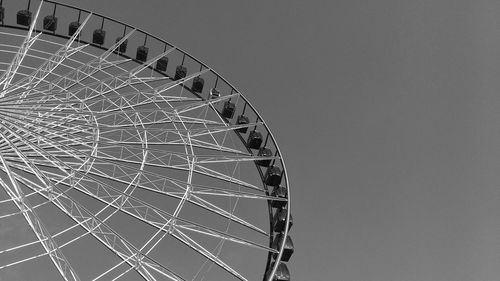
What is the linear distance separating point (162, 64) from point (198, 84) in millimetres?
2258

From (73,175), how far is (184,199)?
4161 mm

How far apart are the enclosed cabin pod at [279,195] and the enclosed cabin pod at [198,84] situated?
880 centimetres

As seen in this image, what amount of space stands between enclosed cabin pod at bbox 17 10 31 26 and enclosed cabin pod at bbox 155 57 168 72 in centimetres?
708

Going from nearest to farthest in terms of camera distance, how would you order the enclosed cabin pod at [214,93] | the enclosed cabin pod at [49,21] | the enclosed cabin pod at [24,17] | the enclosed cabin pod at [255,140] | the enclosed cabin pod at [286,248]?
1. the enclosed cabin pod at [286,248]
2. the enclosed cabin pod at [255,140]
3. the enclosed cabin pod at [24,17]
4. the enclosed cabin pod at [214,93]
5. the enclosed cabin pod at [49,21]

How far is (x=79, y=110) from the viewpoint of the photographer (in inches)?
949

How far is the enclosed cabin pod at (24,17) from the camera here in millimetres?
31719

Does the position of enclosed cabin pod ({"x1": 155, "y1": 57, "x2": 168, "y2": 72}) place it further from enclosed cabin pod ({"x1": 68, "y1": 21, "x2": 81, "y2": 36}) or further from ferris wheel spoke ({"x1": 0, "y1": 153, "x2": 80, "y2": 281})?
ferris wheel spoke ({"x1": 0, "y1": 153, "x2": 80, "y2": 281})

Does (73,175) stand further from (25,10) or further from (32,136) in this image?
(25,10)

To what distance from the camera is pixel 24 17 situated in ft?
104

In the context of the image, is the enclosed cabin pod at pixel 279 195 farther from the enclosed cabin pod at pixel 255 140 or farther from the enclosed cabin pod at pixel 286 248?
the enclosed cabin pod at pixel 255 140

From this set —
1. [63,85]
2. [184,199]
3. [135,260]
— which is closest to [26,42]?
[63,85]

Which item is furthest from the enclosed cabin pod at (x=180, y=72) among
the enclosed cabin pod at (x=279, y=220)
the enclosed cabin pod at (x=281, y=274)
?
the enclosed cabin pod at (x=281, y=274)

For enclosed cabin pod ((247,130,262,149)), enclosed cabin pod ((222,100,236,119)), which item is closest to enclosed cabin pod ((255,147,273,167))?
enclosed cabin pod ((247,130,262,149))

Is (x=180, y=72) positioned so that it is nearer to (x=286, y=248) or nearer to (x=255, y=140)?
(x=255, y=140)
